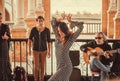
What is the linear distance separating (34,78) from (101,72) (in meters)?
1.85

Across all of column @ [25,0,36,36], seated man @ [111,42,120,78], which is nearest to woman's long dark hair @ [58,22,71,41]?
seated man @ [111,42,120,78]

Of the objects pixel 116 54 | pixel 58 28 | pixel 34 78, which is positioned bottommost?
pixel 34 78

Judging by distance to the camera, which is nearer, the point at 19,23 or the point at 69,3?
the point at 19,23

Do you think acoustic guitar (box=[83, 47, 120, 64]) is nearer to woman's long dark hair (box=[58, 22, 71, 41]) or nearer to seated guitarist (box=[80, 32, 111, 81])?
seated guitarist (box=[80, 32, 111, 81])

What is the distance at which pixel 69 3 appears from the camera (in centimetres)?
3108

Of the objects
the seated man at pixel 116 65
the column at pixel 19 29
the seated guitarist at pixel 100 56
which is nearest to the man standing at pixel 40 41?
the seated guitarist at pixel 100 56

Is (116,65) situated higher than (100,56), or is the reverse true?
(100,56)

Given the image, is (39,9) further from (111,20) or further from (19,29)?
(19,29)

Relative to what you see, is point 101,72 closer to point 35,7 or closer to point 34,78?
point 34,78

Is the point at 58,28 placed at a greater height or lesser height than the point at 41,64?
greater

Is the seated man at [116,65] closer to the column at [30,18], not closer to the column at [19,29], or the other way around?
the column at [19,29]

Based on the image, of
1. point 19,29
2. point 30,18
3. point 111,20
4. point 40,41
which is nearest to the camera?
point 40,41

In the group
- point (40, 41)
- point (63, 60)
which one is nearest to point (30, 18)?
point (40, 41)

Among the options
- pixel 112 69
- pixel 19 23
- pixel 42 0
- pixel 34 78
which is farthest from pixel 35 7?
pixel 112 69
